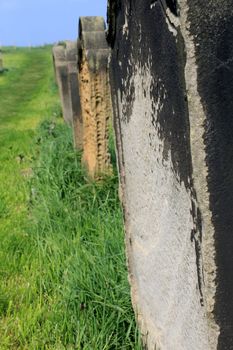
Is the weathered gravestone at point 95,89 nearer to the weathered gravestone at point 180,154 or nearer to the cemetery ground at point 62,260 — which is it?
the cemetery ground at point 62,260

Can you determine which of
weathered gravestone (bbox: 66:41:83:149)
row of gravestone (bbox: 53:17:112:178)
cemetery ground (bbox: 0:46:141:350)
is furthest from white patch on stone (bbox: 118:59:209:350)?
weathered gravestone (bbox: 66:41:83:149)

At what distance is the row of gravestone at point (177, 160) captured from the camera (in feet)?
3.96

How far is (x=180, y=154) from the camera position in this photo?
4.47 feet

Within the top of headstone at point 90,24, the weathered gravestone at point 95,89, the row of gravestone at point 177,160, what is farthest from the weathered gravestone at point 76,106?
the row of gravestone at point 177,160

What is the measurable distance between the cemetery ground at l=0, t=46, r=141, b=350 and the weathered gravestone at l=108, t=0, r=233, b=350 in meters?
0.57

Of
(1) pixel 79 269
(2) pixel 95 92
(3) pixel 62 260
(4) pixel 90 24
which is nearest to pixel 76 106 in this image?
(2) pixel 95 92

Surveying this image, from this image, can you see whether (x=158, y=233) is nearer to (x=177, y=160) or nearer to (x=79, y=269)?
(x=177, y=160)

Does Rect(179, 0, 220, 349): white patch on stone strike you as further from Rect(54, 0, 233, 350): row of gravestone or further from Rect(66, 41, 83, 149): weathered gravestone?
Rect(66, 41, 83, 149): weathered gravestone

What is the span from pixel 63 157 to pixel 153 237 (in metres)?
3.09

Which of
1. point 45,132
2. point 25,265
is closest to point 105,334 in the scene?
point 25,265

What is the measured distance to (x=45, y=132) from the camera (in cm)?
646

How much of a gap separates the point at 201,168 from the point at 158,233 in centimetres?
43

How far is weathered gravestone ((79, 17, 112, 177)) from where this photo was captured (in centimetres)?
391

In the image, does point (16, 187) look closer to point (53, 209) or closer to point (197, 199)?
point (53, 209)
